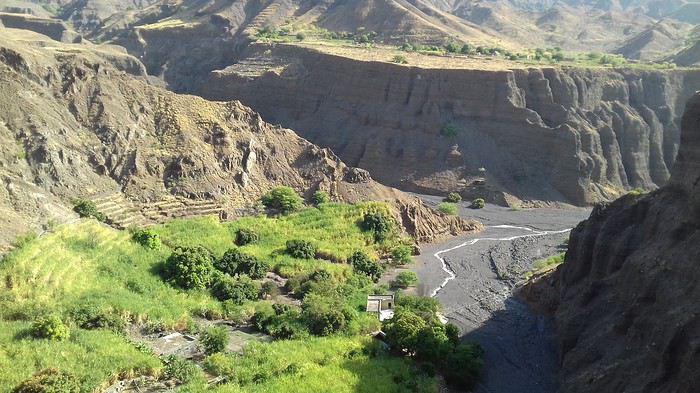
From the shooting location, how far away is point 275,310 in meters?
35.1

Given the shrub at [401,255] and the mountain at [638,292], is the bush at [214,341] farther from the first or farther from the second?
the shrub at [401,255]

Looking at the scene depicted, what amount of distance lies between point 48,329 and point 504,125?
5776 centimetres

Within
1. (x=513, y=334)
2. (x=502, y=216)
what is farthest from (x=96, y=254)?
(x=502, y=216)

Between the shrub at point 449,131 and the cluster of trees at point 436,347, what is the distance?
4145cm

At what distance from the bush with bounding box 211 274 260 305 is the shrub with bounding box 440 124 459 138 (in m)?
41.0

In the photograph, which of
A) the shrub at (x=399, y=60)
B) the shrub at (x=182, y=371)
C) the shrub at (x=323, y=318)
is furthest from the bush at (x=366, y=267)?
the shrub at (x=399, y=60)

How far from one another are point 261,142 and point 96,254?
22.4m

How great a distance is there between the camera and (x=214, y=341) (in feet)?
97.5

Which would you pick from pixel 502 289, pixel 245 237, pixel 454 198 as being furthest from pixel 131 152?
pixel 454 198

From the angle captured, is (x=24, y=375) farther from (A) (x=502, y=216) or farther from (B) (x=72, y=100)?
(A) (x=502, y=216)

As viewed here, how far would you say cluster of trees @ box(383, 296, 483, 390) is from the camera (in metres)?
30.0

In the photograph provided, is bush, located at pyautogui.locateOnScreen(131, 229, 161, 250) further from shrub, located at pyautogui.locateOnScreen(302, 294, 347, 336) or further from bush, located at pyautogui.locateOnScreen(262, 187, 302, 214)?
bush, located at pyautogui.locateOnScreen(262, 187, 302, 214)

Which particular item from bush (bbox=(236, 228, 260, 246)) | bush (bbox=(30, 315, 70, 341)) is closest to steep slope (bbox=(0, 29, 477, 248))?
bush (bbox=(236, 228, 260, 246))

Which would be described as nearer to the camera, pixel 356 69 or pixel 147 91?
pixel 147 91
